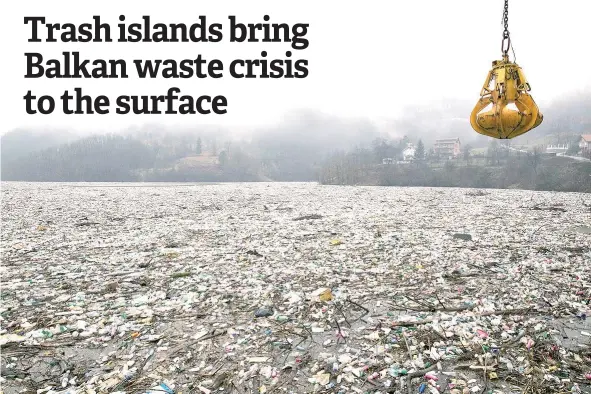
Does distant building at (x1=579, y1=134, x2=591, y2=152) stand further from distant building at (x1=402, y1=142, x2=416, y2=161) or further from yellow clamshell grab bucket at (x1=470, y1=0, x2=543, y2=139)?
yellow clamshell grab bucket at (x1=470, y1=0, x2=543, y2=139)

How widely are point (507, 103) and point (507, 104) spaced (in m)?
0.02

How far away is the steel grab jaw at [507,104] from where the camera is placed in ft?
24.8

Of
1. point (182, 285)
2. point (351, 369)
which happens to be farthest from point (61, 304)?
point (351, 369)

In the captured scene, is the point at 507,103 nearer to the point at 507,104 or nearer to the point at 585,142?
the point at 507,104

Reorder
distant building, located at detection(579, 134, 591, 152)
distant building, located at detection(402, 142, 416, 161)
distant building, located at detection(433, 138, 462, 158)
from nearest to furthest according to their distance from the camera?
distant building, located at detection(579, 134, 591, 152)
distant building, located at detection(402, 142, 416, 161)
distant building, located at detection(433, 138, 462, 158)

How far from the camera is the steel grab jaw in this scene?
7.57m

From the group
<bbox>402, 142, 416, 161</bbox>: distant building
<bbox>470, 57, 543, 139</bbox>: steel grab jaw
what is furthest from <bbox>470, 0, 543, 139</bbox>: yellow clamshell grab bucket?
<bbox>402, 142, 416, 161</bbox>: distant building

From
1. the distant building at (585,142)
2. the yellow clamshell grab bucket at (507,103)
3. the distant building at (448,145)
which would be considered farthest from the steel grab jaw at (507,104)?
the distant building at (448,145)

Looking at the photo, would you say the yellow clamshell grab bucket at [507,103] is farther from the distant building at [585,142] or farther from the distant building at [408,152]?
the distant building at [585,142]

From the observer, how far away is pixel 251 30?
13039 mm

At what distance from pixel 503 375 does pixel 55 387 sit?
5337 mm

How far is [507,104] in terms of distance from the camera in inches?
301

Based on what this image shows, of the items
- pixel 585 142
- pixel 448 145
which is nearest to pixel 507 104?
pixel 585 142

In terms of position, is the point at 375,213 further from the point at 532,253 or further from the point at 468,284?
the point at 468,284
